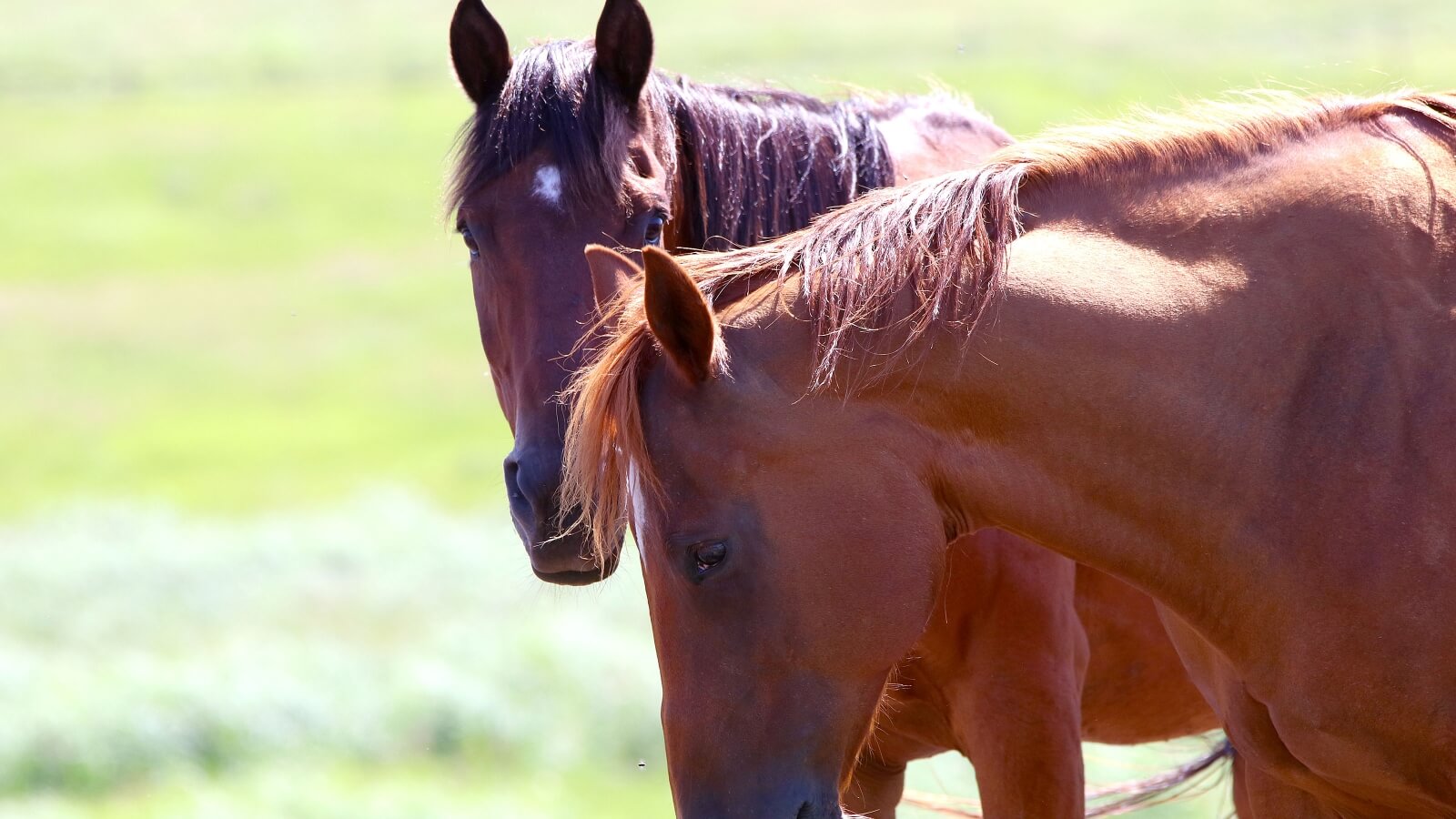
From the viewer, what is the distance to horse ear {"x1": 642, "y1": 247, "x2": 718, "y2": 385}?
2.47 meters

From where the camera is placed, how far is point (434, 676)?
10156mm

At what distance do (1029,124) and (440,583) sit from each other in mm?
19775

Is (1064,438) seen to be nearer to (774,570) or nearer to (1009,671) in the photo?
(774,570)

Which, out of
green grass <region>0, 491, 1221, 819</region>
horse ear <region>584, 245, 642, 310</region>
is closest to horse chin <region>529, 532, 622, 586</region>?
horse ear <region>584, 245, 642, 310</region>

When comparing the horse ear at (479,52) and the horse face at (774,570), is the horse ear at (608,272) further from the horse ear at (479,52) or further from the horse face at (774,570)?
the horse ear at (479,52)

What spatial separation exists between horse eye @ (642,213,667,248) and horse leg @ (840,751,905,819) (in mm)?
1583

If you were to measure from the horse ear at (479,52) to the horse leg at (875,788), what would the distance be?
2.16 metres

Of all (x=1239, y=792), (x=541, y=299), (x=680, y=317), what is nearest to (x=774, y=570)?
(x=680, y=317)

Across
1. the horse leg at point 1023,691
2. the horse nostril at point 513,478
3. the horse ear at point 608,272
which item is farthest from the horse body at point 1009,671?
the horse ear at point 608,272

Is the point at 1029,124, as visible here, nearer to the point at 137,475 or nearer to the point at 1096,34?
the point at 1096,34

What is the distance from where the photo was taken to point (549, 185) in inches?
147

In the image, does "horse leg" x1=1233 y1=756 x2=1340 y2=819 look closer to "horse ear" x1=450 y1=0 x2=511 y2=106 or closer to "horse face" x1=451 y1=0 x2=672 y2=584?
"horse face" x1=451 y1=0 x2=672 y2=584

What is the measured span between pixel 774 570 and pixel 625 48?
1.88 m

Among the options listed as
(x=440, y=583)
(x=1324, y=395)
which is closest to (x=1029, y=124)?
(x=440, y=583)
